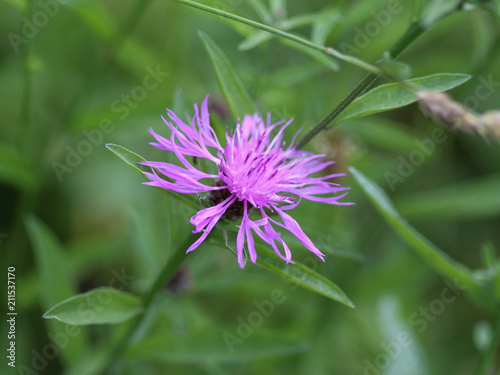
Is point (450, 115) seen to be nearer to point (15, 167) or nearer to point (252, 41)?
point (252, 41)

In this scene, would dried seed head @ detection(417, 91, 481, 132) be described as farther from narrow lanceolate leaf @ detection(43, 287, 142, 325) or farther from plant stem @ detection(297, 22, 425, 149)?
narrow lanceolate leaf @ detection(43, 287, 142, 325)

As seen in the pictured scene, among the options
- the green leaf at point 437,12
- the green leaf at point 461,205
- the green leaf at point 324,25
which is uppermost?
the green leaf at point 324,25

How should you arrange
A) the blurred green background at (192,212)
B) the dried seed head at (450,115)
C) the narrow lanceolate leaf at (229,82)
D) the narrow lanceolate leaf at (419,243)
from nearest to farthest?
the dried seed head at (450,115)
the narrow lanceolate leaf at (229,82)
the narrow lanceolate leaf at (419,243)
the blurred green background at (192,212)

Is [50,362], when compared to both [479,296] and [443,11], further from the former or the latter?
[443,11]

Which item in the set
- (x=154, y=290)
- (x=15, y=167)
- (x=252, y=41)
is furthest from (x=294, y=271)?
(x=15, y=167)

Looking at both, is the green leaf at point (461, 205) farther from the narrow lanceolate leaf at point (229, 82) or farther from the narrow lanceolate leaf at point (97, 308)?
the narrow lanceolate leaf at point (97, 308)

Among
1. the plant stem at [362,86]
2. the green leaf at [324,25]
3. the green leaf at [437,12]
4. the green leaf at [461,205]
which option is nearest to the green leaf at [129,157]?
the plant stem at [362,86]

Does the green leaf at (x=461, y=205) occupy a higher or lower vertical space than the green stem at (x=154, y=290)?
higher
